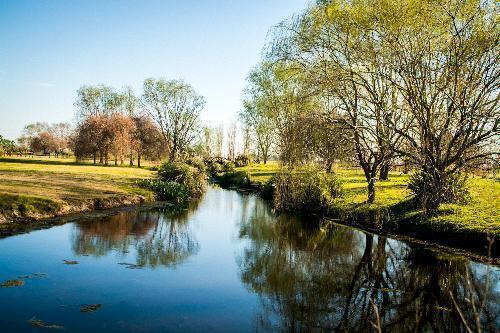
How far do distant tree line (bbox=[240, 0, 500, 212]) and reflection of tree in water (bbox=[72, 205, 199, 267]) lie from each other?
841 centimetres

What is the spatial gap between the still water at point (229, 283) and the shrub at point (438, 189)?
2.99 meters

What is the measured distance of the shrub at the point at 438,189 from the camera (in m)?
18.5

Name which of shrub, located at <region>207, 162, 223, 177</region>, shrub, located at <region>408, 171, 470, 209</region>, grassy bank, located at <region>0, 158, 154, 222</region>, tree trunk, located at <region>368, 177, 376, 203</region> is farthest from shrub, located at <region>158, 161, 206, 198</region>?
shrub, located at <region>207, 162, 223, 177</region>

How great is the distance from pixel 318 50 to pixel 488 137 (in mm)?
10119

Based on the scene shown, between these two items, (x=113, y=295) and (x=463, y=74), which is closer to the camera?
(x=113, y=295)

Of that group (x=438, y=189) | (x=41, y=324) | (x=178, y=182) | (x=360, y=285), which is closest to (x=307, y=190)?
(x=438, y=189)

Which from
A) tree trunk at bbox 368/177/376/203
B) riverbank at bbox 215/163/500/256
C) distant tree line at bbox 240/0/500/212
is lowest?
riverbank at bbox 215/163/500/256

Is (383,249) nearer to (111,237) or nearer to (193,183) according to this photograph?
(111,237)

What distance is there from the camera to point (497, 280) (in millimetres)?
12844

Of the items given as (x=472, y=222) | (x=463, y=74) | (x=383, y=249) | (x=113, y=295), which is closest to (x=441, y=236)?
(x=472, y=222)

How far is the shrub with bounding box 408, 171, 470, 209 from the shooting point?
1853 cm

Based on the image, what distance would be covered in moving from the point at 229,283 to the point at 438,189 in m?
11.8

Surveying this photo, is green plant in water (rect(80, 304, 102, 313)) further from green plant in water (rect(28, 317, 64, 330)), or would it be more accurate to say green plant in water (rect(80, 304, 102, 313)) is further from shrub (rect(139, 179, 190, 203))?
shrub (rect(139, 179, 190, 203))

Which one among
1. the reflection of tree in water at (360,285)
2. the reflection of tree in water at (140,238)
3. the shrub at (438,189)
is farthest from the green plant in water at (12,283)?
the shrub at (438,189)
